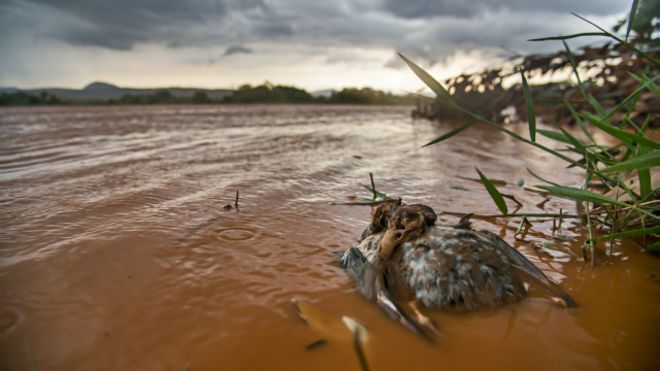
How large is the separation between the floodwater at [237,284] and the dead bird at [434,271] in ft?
0.16

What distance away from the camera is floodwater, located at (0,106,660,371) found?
38.5 inches

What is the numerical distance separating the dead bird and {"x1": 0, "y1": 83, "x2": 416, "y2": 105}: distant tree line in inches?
380

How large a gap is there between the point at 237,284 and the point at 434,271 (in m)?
0.68

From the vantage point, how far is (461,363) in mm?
963

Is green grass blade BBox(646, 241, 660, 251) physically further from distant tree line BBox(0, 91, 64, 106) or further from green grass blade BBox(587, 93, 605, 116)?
distant tree line BBox(0, 91, 64, 106)

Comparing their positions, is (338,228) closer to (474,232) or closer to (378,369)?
(474,232)

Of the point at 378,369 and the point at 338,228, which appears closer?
the point at 378,369

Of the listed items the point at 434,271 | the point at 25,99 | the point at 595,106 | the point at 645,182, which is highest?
the point at 25,99

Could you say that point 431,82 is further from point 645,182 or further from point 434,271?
point 645,182

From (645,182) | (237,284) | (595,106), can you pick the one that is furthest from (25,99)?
(645,182)

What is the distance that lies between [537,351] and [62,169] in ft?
10.8

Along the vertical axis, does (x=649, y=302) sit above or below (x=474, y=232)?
below

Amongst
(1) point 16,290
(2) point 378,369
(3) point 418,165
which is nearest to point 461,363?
(2) point 378,369

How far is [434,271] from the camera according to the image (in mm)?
1226
